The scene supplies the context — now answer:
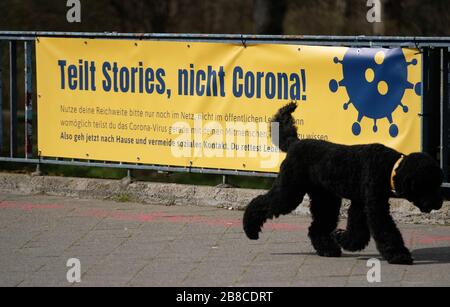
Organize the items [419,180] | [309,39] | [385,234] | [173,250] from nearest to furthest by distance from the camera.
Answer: [419,180]
[385,234]
[173,250]
[309,39]

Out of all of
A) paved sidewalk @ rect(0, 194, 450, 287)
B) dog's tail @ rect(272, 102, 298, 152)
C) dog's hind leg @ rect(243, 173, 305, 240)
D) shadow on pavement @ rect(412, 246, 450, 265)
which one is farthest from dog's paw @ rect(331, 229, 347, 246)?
dog's tail @ rect(272, 102, 298, 152)

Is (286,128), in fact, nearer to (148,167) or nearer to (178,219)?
(178,219)

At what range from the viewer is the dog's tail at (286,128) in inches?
351

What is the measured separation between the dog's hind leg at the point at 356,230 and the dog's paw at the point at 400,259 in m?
0.37

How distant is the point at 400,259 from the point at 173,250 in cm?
192

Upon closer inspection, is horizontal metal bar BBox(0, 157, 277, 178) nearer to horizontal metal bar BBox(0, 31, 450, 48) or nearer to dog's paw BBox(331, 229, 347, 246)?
horizontal metal bar BBox(0, 31, 450, 48)

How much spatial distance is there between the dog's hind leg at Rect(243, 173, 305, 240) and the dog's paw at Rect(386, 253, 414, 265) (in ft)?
2.84

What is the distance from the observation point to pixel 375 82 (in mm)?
10164

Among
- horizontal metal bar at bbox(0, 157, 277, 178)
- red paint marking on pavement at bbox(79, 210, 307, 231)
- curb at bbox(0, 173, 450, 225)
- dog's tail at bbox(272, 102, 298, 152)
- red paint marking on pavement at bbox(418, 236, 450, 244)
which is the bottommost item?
red paint marking on pavement at bbox(418, 236, 450, 244)

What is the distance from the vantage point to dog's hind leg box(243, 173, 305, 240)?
8.70m

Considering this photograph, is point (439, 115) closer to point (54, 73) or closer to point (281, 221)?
point (281, 221)

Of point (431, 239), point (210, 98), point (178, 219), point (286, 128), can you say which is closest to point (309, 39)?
point (210, 98)

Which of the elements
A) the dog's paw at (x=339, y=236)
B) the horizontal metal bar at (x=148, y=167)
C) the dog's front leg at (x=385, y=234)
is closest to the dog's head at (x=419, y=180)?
the dog's front leg at (x=385, y=234)

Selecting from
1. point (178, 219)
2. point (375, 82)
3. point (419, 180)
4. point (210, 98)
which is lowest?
point (178, 219)
